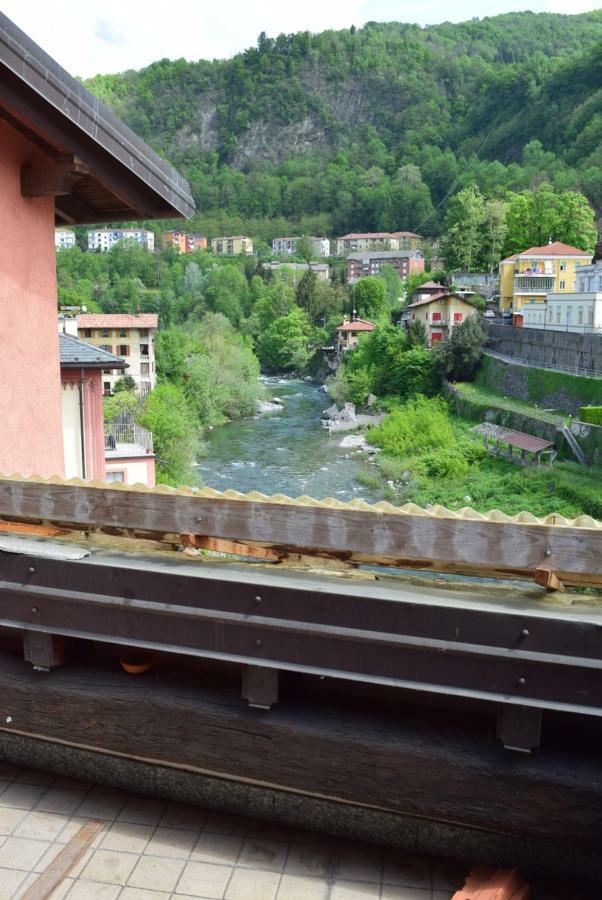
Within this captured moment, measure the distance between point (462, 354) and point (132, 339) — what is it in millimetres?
18060

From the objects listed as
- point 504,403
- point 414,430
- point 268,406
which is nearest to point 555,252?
point 504,403

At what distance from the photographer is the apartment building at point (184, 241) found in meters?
135

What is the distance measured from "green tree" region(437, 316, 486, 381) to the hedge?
15.3m

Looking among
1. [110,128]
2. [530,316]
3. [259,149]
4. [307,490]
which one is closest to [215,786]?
[110,128]

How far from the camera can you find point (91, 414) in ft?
30.0

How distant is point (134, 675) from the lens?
325 cm

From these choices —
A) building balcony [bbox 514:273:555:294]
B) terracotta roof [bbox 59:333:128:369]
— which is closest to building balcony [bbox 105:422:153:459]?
terracotta roof [bbox 59:333:128:369]

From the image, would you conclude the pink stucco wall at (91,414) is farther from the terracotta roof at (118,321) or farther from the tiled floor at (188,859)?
the terracotta roof at (118,321)

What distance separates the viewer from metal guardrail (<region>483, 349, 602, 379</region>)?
35356 mm

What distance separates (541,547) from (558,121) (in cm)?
12115

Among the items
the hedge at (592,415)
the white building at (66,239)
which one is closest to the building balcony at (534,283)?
the hedge at (592,415)

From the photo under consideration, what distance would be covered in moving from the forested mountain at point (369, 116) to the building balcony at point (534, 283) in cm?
5070

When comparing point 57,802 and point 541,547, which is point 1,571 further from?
point 541,547

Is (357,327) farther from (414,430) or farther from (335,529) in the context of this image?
(335,529)
